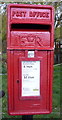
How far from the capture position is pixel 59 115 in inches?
184

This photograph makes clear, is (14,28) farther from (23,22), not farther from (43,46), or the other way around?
(43,46)

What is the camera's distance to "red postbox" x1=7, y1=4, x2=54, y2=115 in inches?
107

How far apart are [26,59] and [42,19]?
523 millimetres

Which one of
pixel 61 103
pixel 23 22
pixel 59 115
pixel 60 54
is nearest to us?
pixel 23 22

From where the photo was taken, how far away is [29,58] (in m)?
2.74

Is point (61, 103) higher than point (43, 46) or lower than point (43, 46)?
lower

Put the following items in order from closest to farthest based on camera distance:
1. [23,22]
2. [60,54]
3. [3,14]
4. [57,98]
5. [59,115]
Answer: [23,22] < [59,115] < [57,98] < [3,14] < [60,54]

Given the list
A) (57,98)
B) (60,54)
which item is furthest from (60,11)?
Answer: (57,98)

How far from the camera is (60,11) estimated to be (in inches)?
A: 530

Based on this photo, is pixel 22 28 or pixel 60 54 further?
pixel 60 54

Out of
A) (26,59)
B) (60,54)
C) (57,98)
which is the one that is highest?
(26,59)

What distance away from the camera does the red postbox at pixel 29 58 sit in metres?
2.73

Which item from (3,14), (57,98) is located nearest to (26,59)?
(57,98)

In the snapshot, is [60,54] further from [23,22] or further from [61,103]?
[23,22]
